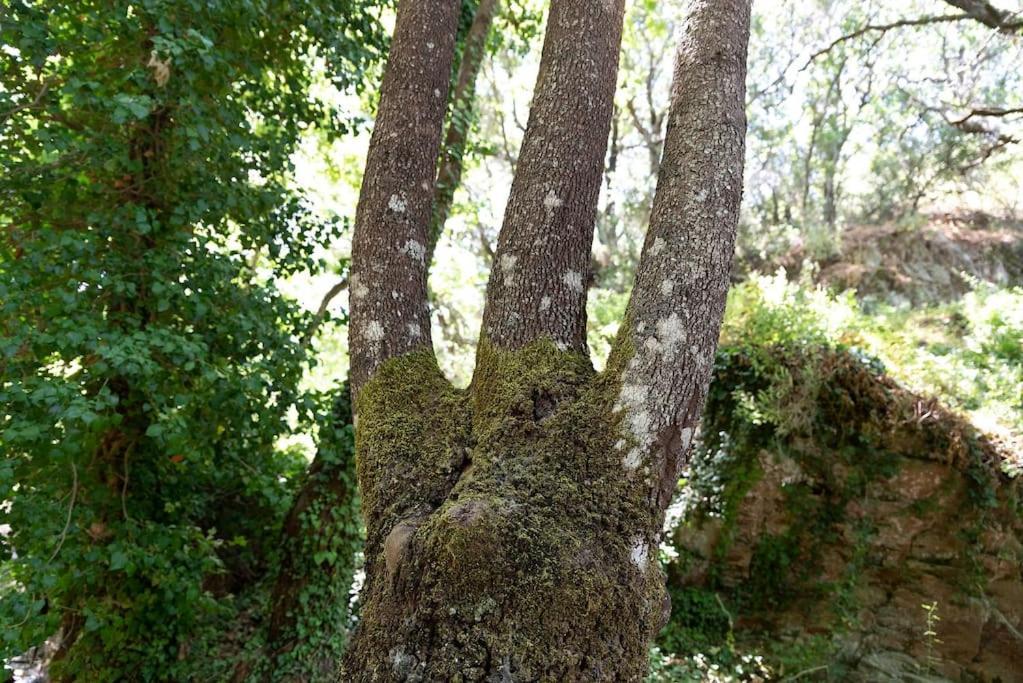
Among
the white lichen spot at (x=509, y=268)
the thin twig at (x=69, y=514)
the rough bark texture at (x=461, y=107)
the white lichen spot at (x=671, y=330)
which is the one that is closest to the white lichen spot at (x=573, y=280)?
A: the white lichen spot at (x=509, y=268)

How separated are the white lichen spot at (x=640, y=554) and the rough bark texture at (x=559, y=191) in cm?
70

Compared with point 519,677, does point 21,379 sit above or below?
above

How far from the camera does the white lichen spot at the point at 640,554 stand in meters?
1.78

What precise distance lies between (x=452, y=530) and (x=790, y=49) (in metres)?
13.9

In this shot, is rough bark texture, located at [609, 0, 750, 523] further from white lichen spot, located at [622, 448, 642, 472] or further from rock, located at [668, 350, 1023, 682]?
rock, located at [668, 350, 1023, 682]

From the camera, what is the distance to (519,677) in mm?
1481

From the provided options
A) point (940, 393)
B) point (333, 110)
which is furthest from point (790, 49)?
point (333, 110)

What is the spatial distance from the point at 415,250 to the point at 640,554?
142cm

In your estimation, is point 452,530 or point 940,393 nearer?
point 452,530

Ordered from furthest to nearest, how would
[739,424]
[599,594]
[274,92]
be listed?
[739,424]
[274,92]
[599,594]

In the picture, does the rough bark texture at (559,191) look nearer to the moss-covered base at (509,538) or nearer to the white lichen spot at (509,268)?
the white lichen spot at (509,268)

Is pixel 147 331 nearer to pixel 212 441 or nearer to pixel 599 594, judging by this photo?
pixel 212 441

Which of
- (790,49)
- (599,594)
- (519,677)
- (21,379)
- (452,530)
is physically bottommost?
(519,677)

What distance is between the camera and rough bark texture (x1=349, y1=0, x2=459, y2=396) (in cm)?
243
